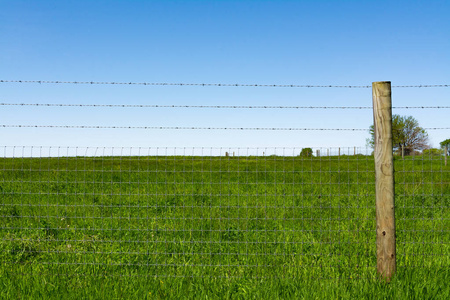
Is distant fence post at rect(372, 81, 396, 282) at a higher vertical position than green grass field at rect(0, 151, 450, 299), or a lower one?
higher

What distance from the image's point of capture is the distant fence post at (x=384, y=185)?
464 centimetres

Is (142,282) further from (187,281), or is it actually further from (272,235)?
(272,235)

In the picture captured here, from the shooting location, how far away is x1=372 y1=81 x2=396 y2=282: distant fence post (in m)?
4.64

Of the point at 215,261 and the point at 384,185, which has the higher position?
the point at 384,185

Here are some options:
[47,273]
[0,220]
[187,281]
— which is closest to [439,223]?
[187,281]

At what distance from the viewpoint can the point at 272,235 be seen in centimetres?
621

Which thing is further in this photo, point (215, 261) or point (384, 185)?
point (215, 261)

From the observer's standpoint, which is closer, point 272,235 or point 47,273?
point 47,273

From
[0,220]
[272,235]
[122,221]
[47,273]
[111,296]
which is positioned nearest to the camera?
[111,296]

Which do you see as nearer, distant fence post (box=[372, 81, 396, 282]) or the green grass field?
the green grass field

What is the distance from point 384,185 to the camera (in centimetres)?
467

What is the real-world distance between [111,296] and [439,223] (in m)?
6.28

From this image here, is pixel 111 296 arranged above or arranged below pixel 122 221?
below

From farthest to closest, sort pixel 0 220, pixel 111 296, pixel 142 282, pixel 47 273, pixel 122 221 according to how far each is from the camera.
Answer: pixel 0 220 → pixel 122 221 → pixel 47 273 → pixel 142 282 → pixel 111 296
